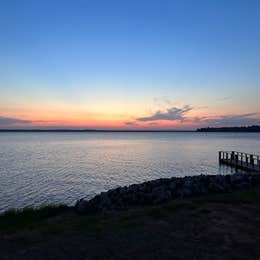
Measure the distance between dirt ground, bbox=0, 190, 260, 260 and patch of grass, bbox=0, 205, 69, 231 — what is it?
17.4 inches

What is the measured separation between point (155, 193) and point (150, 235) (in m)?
5.66

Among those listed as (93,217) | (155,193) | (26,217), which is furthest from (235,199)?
(26,217)

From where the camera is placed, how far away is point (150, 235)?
7539 mm

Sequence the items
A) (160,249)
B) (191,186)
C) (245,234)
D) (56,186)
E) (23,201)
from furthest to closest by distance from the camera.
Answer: (56,186)
(23,201)
(191,186)
(245,234)
(160,249)

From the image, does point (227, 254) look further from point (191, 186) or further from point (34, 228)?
point (191, 186)

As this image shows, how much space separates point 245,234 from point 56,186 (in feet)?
63.4

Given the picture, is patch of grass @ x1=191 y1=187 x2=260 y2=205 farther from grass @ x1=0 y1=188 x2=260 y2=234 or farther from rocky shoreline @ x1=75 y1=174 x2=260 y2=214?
rocky shoreline @ x1=75 y1=174 x2=260 y2=214

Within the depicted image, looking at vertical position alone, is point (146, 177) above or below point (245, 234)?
below

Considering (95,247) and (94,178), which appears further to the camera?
(94,178)

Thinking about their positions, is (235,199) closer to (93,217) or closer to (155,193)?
(155,193)

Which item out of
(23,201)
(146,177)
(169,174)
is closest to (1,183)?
(23,201)

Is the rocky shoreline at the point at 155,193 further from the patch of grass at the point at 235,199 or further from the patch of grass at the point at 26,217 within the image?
the patch of grass at the point at 235,199

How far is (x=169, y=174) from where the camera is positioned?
31859mm

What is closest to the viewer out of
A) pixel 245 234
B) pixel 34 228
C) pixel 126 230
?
pixel 245 234
